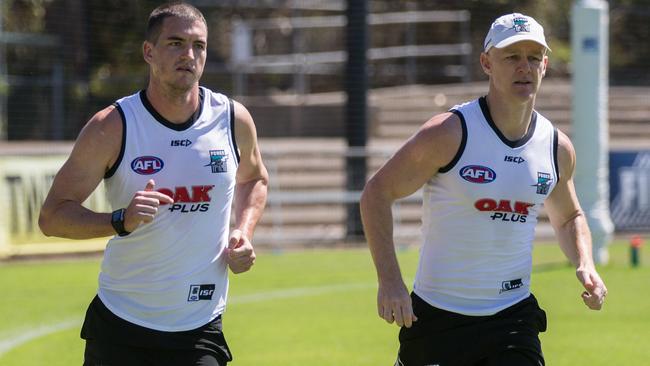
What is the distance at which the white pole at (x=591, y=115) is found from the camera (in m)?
15.6

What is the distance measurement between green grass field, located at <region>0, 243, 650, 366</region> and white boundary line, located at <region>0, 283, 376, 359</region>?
0.01m

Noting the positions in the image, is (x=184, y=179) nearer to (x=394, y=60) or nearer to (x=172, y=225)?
(x=172, y=225)

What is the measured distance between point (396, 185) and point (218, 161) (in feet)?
2.70

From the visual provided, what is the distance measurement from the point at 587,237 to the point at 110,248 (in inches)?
91.6

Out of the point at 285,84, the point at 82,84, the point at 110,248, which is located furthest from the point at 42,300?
the point at 285,84

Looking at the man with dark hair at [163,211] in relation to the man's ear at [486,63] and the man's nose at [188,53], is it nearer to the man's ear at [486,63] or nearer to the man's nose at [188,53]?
the man's nose at [188,53]

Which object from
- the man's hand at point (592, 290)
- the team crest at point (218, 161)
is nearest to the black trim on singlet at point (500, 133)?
the man's hand at point (592, 290)

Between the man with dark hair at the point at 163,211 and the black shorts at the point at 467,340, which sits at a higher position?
the man with dark hair at the point at 163,211

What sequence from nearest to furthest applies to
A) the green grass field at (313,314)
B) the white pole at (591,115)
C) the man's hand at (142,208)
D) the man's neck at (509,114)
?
the man's hand at (142,208), the man's neck at (509,114), the green grass field at (313,314), the white pole at (591,115)

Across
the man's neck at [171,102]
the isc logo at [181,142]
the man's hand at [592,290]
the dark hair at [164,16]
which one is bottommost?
the man's hand at [592,290]

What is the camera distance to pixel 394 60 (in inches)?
1072

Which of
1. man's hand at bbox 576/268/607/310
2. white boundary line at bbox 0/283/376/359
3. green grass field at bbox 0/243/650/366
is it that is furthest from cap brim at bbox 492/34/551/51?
white boundary line at bbox 0/283/376/359

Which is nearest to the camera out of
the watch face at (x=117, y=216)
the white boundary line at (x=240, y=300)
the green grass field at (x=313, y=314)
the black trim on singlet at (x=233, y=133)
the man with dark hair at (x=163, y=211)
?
the watch face at (x=117, y=216)

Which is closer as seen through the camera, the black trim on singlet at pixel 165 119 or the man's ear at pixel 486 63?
the black trim on singlet at pixel 165 119
